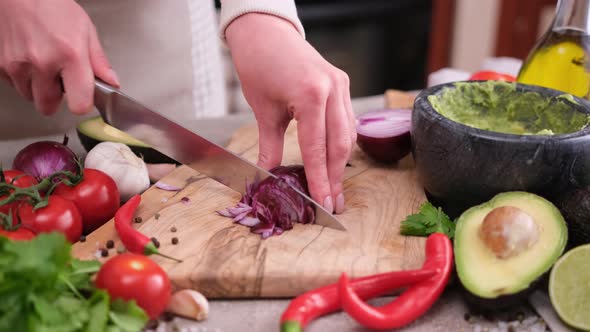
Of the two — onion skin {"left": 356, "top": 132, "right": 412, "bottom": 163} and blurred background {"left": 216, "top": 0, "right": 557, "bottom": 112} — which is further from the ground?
onion skin {"left": 356, "top": 132, "right": 412, "bottom": 163}

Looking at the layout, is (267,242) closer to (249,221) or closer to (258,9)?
(249,221)

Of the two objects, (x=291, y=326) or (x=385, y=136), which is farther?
(x=385, y=136)

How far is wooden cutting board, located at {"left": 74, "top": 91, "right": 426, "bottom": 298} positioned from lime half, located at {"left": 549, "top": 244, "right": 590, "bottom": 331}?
23cm

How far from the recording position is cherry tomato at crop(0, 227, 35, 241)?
102 cm

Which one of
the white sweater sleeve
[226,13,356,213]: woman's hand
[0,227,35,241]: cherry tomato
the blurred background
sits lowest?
the blurred background

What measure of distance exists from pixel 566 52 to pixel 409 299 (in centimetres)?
88

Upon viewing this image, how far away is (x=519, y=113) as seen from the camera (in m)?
1.41

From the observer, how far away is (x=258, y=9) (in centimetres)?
129

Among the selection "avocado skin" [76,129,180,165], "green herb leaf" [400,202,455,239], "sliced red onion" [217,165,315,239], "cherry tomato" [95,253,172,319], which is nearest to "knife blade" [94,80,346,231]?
"sliced red onion" [217,165,315,239]

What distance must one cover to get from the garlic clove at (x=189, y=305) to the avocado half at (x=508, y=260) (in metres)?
0.41

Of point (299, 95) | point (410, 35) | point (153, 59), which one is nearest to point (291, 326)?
point (299, 95)

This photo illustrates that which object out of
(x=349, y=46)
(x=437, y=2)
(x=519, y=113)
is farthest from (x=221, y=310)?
(x=437, y=2)

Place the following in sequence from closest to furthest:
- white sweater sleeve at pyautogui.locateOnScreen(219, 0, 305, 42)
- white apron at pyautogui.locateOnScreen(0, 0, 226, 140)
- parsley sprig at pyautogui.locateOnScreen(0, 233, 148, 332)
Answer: parsley sprig at pyautogui.locateOnScreen(0, 233, 148, 332) → white sweater sleeve at pyautogui.locateOnScreen(219, 0, 305, 42) → white apron at pyautogui.locateOnScreen(0, 0, 226, 140)

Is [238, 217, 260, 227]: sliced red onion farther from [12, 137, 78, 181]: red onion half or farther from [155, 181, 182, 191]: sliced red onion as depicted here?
[12, 137, 78, 181]: red onion half
